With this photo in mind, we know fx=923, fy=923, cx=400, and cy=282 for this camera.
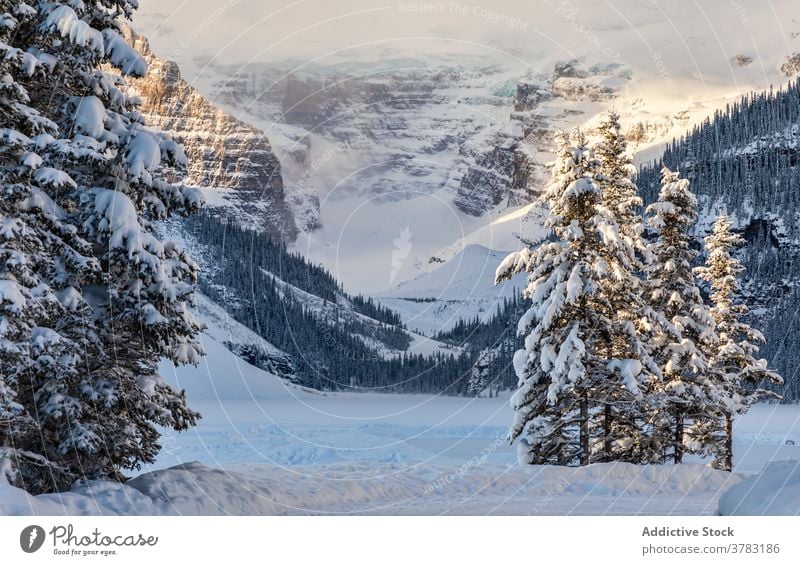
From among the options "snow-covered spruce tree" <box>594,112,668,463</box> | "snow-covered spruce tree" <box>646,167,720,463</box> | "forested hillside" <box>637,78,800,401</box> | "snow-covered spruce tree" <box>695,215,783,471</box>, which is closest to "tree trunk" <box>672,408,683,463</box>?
"snow-covered spruce tree" <box>646,167,720,463</box>

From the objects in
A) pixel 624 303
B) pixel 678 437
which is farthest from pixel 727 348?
pixel 624 303

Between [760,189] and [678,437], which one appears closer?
[678,437]

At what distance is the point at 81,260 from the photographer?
15352 millimetres

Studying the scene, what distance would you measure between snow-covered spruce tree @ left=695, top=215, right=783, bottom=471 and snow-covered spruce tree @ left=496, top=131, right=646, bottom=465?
23.8ft

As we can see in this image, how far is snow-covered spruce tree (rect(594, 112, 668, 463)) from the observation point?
25.5 m

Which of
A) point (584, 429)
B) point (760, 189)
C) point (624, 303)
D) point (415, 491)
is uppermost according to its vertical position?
point (760, 189)

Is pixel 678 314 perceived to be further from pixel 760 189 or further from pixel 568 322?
pixel 760 189

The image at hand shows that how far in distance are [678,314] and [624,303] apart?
12.6ft

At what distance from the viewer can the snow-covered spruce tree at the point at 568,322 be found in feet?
80.7

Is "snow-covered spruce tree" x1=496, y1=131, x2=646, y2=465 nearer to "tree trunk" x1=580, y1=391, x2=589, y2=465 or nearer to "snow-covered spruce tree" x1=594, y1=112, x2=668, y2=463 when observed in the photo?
"tree trunk" x1=580, y1=391, x2=589, y2=465

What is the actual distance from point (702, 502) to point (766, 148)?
Answer: 173m

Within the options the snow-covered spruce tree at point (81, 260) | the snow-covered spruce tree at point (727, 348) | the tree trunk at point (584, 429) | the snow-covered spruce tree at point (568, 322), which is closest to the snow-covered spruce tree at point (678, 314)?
the snow-covered spruce tree at point (727, 348)
